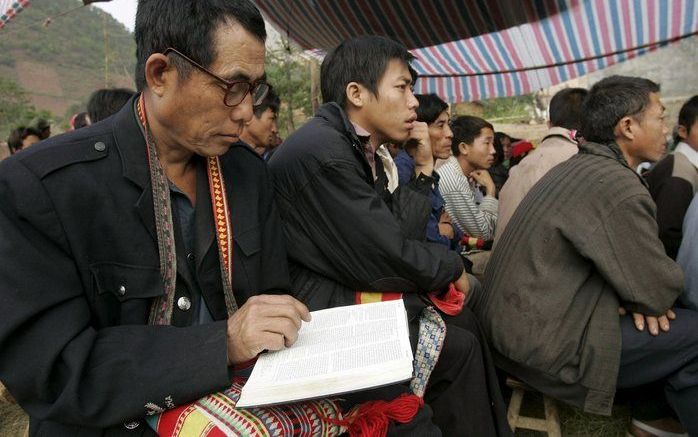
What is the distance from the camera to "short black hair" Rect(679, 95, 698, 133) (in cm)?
336

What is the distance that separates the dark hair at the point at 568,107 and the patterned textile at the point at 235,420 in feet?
10.6

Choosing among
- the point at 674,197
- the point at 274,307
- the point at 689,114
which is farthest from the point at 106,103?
the point at 689,114

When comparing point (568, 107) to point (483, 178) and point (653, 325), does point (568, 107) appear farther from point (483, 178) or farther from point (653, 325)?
point (653, 325)

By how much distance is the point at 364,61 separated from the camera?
2.06 metres

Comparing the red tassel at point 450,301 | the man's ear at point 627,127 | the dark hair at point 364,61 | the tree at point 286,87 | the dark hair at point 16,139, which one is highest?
the dark hair at point 364,61

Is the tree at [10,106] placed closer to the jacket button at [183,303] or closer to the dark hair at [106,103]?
the dark hair at [106,103]

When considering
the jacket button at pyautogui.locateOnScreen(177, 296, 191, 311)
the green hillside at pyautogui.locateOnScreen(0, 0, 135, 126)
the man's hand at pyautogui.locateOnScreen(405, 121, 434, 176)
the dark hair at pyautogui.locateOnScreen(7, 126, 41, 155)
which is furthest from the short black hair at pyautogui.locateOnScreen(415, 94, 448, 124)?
the green hillside at pyautogui.locateOnScreen(0, 0, 135, 126)

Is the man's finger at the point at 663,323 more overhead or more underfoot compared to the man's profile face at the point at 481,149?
more underfoot


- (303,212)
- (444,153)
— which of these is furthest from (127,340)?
(444,153)

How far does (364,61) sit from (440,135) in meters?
1.37

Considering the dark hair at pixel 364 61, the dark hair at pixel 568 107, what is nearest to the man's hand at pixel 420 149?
the dark hair at pixel 364 61

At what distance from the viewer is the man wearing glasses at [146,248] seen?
0.98 m

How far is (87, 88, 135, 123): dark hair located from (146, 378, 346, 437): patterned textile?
221 cm

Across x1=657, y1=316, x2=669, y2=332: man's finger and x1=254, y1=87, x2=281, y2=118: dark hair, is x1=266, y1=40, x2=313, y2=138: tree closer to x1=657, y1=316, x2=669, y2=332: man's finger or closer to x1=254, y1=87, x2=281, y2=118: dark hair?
x1=254, y1=87, x2=281, y2=118: dark hair
